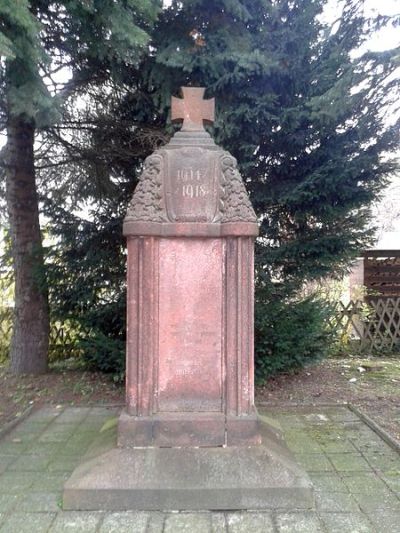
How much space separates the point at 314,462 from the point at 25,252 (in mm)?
5492

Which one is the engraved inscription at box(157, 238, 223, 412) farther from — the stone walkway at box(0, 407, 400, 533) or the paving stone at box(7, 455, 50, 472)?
the paving stone at box(7, 455, 50, 472)

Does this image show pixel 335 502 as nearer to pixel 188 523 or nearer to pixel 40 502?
pixel 188 523

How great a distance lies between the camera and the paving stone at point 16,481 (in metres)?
3.55

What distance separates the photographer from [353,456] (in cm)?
422

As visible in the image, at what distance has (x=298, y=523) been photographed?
9.96ft

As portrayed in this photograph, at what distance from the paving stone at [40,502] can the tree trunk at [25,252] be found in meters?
4.31

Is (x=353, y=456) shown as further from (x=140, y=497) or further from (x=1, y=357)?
(x=1, y=357)

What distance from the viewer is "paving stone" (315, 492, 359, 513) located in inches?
127

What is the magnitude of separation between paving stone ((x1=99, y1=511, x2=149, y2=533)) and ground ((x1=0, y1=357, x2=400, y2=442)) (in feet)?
9.01

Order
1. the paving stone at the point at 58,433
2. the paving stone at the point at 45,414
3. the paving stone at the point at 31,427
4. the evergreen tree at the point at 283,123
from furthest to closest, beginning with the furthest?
the evergreen tree at the point at 283,123 < the paving stone at the point at 45,414 < the paving stone at the point at 31,427 < the paving stone at the point at 58,433

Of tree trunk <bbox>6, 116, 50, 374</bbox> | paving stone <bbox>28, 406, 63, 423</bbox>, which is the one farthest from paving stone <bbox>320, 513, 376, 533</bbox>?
tree trunk <bbox>6, 116, 50, 374</bbox>

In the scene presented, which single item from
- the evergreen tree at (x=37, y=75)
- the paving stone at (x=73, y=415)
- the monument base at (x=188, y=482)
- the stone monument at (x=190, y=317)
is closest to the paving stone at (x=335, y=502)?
the monument base at (x=188, y=482)

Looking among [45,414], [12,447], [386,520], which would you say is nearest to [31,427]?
[45,414]

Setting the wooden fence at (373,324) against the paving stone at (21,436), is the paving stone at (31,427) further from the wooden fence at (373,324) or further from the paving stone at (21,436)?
the wooden fence at (373,324)
